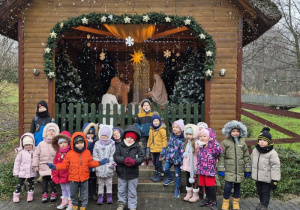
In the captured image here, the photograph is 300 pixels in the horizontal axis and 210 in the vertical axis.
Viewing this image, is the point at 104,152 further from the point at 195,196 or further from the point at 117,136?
the point at 195,196

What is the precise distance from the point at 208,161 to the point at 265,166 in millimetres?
999

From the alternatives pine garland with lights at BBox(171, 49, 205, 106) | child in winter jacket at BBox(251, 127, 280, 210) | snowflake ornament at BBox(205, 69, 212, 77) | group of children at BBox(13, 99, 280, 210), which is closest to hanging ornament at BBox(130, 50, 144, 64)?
pine garland with lights at BBox(171, 49, 205, 106)

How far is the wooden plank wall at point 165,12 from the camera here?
873 cm

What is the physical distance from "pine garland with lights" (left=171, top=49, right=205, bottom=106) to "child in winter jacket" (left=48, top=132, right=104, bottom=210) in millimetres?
4950

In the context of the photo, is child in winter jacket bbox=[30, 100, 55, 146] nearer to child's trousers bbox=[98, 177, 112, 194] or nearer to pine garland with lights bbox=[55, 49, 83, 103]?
child's trousers bbox=[98, 177, 112, 194]

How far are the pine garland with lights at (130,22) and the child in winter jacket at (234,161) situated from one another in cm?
329

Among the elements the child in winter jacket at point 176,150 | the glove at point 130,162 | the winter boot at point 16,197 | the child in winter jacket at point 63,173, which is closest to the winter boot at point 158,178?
the child in winter jacket at point 176,150

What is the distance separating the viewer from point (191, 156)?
A: 5762 mm

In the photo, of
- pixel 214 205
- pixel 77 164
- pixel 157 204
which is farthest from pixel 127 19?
pixel 214 205

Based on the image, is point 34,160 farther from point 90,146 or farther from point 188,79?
point 188,79

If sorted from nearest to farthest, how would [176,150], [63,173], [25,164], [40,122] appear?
1. [63,173]
2. [25,164]
3. [176,150]
4. [40,122]

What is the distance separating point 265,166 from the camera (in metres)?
5.29

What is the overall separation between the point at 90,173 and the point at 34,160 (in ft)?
3.70

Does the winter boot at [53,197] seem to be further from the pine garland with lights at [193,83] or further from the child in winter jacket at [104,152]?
the pine garland with lights at [193,83]
